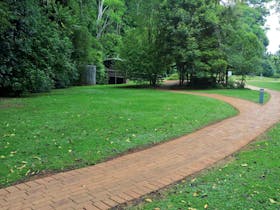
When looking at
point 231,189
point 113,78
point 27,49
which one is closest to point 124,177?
point 231,189

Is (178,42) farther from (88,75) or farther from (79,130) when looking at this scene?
(79,130)

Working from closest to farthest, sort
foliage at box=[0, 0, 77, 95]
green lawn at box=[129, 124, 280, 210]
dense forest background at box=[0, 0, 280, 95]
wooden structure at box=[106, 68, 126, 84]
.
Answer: green lawn at box=[129, 124, 280, 210] → foliage at box=[0, 0, 77, 95] → dense forest background at box=[0, 0, 280, 95] → wooden structure at box=[106, 68, 126, 84]

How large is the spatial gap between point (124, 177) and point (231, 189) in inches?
52.7

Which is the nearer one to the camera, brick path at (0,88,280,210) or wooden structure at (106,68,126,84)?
brick path at (0,88,280,210)

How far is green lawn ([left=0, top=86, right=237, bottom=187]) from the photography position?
14.2ft

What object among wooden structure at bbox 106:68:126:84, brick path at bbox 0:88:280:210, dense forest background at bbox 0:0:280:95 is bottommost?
brick path at bbox 0:88:280:210

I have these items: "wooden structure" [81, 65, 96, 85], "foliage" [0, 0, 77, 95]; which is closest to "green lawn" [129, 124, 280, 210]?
"foliage" [0, 0, 77, 95]

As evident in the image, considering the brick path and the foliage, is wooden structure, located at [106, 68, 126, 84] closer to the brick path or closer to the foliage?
the foliage

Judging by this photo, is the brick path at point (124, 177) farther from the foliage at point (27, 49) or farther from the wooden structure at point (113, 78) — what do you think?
the wooden structure at point (113, 78)

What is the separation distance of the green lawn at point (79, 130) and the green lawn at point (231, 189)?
Answer: 5.05 ft

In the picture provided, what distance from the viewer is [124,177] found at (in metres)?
3.85

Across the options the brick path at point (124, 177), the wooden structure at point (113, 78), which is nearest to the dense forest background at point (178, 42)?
the wooden structure at point (113, 78)

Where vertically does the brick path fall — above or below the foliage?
below

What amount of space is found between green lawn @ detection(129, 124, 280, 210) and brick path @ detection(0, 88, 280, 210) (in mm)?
258
